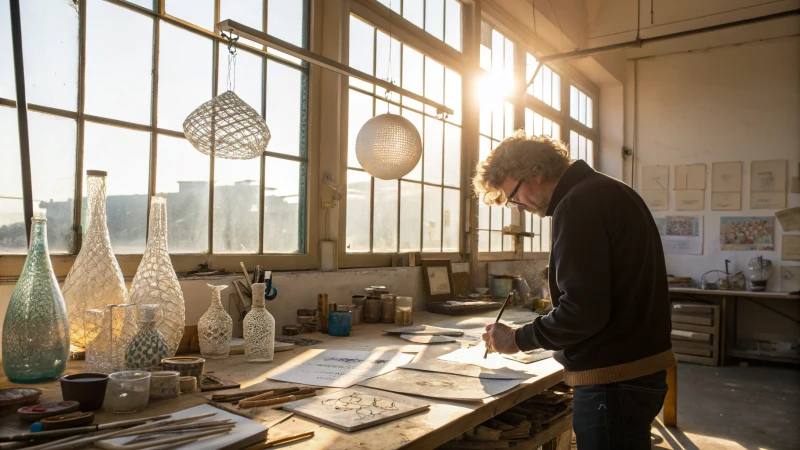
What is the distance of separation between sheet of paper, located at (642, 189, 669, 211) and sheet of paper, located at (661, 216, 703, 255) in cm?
17

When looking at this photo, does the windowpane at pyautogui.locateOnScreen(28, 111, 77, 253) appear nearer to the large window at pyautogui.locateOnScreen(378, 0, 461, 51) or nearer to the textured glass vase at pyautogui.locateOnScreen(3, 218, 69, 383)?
the textured glass vase at pyautogui.locateOnScreen(3, 218, 69, 383)

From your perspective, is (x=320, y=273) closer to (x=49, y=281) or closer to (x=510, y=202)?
(x=510, y=202)

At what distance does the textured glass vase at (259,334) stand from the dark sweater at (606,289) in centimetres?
88

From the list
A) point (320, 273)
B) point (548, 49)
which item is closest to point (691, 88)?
point (548, 49)

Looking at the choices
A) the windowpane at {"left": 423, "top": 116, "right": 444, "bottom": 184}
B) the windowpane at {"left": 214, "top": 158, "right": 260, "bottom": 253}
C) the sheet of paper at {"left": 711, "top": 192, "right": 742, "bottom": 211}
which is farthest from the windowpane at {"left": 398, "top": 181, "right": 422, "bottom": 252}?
the sheet of paper at {"left": 711, "top": 192, "right": 742, "bottom": 211}

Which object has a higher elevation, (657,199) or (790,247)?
(657,199)

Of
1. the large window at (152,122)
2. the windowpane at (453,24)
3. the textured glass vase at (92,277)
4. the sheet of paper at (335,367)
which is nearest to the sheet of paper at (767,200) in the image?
the windowpane at (453,24)

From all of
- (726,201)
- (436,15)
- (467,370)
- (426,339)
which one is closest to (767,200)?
(726,201)

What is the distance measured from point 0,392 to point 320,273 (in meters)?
1.70

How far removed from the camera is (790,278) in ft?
21.9

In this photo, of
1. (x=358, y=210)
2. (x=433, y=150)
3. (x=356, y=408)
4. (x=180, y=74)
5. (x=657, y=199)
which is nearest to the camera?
(x=356, y=408)

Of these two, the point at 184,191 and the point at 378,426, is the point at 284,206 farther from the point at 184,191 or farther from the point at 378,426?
the point at 378,426

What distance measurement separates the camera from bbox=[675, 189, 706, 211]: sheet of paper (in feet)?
23.5

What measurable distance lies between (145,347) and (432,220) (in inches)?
110
